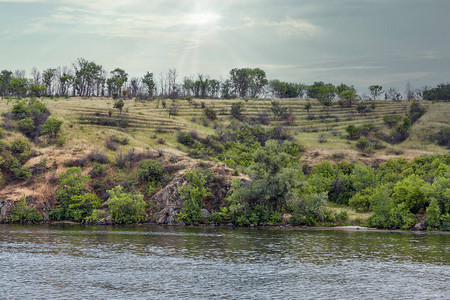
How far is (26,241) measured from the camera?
60.6 m

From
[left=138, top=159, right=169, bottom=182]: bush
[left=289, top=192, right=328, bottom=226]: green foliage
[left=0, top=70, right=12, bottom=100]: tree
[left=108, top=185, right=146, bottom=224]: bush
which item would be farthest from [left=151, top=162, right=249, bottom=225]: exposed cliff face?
[left=0, top=70, right=12, bottom=100]: tree

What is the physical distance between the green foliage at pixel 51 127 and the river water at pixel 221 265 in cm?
4348

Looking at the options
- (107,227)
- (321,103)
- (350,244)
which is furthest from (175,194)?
(321,103)

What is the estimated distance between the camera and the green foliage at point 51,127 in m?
110

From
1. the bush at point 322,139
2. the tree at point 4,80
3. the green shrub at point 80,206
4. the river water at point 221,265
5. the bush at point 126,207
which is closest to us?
the river water at point 221,265

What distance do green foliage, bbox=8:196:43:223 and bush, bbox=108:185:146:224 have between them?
1410cm

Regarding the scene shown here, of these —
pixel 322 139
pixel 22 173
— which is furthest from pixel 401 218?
pixel 22 173

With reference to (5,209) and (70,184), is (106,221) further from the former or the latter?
(5,209)

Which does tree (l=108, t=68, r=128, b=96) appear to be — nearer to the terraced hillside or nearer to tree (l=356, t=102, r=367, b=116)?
the terraced hillside

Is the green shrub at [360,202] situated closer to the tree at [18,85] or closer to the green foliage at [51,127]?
the green foliage at [51,127]

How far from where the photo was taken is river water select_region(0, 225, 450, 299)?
38.1 metres

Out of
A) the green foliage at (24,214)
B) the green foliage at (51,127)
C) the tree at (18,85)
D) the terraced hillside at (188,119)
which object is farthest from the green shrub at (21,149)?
the tree at (18,85)

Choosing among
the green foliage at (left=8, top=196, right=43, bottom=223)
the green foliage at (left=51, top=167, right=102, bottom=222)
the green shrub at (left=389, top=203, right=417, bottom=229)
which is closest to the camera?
the green shrub at (left=389, top=203, right=417, bottom=229)

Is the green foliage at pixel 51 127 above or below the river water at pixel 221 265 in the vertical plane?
above
